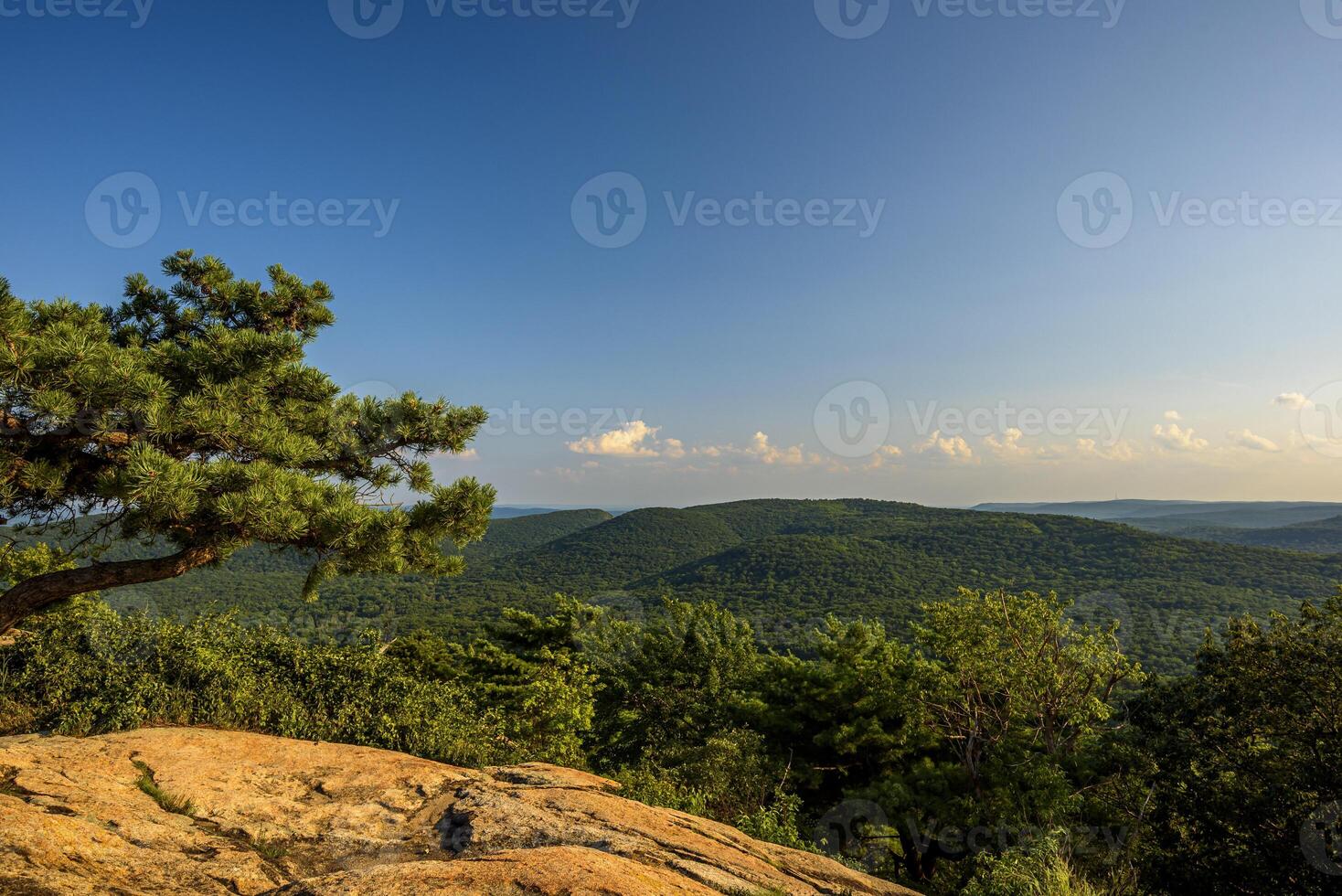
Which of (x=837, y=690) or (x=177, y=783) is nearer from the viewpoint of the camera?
(x=177, y=783)

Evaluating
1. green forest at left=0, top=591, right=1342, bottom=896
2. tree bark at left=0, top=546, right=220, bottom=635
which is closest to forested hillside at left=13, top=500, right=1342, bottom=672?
green forest at left=0, top=591, right=1342, bottom=896

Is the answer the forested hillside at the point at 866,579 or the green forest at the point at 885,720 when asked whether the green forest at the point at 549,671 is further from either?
the forested hillside at the point at 866,579

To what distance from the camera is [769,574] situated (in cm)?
12219

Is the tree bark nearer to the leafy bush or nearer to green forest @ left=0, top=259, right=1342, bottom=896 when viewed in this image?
green forest @ left=0, top=259, right=1342, bottom=896

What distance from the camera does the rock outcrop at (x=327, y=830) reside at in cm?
382

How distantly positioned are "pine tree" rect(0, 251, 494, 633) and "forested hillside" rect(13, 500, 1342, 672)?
5099 cm

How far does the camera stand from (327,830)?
17.3ft

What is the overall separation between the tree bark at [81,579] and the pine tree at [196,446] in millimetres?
19

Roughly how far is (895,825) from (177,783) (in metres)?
17.9

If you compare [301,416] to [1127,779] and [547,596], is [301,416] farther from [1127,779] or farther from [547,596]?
[547,596]

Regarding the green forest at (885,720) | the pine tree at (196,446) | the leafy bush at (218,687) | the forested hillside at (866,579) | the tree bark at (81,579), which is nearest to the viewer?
the pine tree at (196,446)

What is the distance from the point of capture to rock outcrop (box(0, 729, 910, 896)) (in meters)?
3.82

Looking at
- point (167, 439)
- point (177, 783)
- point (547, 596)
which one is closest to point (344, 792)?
point (177, 783)

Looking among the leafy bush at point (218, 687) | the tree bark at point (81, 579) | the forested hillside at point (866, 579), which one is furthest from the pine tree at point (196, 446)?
the forested hillside at point (866, 579)
